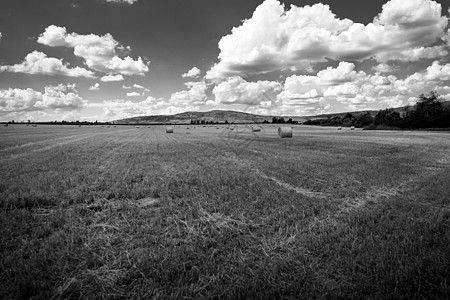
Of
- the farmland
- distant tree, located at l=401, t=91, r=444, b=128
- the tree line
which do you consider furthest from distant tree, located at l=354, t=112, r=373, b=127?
the farmland

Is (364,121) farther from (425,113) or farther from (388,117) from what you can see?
(425,113)

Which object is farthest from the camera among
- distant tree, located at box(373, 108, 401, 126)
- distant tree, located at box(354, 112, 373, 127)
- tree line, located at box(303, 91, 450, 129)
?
distant tree, located at box(354, 112, 373, 127)

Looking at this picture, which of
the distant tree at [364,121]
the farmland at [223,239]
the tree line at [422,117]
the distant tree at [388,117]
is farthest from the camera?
the distant tree at [364,121]

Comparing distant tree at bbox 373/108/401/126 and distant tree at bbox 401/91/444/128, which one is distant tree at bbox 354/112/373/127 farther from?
distant tree at bbox 401/91/444/128

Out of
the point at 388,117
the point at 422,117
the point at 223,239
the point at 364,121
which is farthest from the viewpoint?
the point at 364,121

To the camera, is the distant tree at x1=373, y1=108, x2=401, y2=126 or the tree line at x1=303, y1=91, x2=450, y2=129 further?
the distant tree at x1=373, y1=108, x2=401, y2=126

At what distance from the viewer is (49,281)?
3.40 metres

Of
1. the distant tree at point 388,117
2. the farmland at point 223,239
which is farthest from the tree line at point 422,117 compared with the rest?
the farmland at point 223,239

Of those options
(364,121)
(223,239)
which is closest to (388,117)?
(364,121)

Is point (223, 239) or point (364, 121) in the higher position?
point (364, 121)

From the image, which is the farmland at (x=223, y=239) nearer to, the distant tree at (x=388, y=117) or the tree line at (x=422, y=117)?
the tree line at (x=422, y=117)

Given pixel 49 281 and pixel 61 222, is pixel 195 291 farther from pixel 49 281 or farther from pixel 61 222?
pixel 61 222

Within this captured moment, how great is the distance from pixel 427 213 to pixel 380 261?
137 inches

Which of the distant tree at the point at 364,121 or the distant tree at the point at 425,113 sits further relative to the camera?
the distant tree at the point at 364,121
